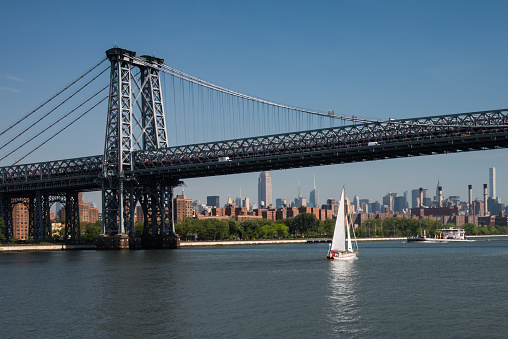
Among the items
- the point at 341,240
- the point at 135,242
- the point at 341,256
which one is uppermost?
the point at 341,240

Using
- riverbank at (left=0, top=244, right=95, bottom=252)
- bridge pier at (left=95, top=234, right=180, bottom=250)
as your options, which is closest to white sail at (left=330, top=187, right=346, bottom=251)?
bridge pier at (left=95, top=234, right=180, bottom=250)

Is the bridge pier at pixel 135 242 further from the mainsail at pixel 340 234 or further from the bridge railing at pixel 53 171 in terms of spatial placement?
the mainsail at pixel 340 234

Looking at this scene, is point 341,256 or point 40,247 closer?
point 341,256

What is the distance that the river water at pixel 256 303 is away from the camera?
32.3 m

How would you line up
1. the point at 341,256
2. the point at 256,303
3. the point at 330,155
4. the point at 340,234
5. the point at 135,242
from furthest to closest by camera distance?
the point at 135,242, the point at 330,155, the point at 340,234, the point at 341,256, the point at 256,303

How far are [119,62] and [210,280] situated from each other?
6093cm

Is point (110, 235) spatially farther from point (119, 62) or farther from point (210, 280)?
point (210, 280)

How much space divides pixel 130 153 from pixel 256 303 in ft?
229

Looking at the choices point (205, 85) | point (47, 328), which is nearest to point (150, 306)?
point (47, 328)

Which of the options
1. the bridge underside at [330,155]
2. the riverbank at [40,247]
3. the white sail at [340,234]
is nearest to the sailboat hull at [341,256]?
the white sail at [340,234]

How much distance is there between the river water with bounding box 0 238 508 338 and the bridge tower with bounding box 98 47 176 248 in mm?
41334

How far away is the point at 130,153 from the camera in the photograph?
106 m

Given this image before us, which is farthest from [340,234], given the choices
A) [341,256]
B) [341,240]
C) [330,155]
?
[330,155]

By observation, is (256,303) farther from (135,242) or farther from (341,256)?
(135,242)
